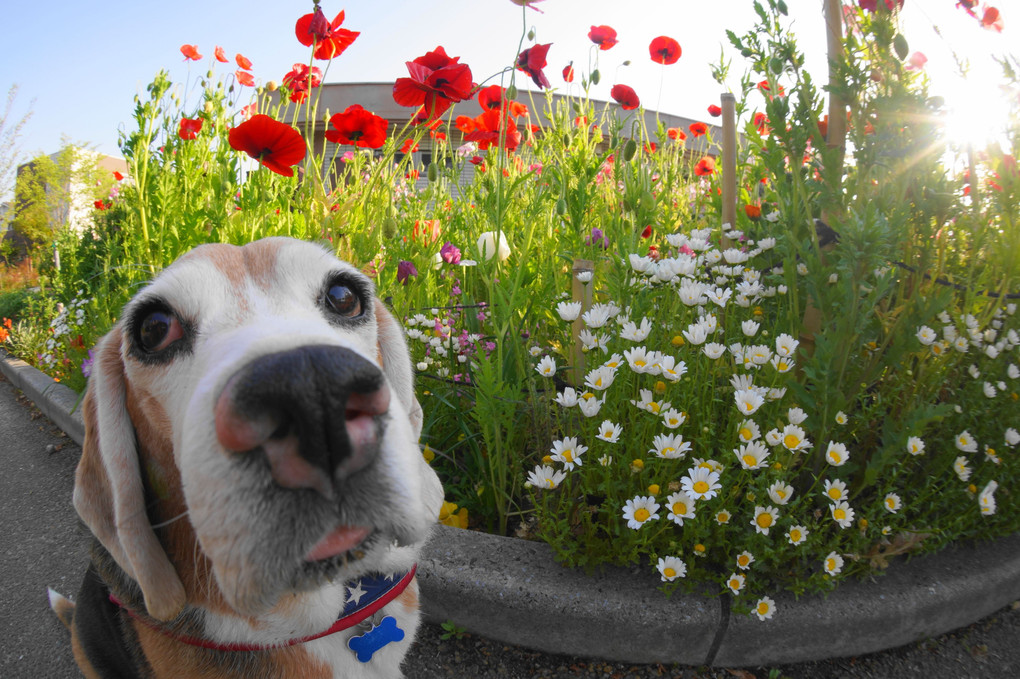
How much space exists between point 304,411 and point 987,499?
240cm

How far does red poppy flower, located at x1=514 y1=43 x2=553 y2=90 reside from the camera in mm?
2461

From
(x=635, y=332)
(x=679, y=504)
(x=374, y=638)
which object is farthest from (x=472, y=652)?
(x=635, y=332)

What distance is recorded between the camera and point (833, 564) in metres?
1.76

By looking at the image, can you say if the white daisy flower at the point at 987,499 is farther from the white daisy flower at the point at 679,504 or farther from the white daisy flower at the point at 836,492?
the white daisy flower at the point at 679,504

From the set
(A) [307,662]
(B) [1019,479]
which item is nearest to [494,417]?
(A) [307,662]

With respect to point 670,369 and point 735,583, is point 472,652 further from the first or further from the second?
point 670,369

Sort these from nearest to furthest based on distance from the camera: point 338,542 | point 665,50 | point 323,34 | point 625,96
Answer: point 338,542 < point 323,34 < point 625,96 < point 665,50

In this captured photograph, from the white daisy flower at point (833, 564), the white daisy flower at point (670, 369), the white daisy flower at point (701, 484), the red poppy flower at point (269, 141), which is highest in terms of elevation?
the red poppy flower at point (269, 141)

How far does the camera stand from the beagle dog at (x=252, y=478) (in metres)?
0.86

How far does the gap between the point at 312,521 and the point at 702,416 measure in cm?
A: 157

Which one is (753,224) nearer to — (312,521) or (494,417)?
(494,417)

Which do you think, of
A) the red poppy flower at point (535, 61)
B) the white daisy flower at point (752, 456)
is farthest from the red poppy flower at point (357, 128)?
the white daisy flower at point (752, 456)

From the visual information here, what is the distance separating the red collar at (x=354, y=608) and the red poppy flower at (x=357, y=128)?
2172 millimetres

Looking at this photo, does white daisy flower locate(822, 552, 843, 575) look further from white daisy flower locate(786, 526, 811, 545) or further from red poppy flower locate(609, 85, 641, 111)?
red poppy flower locate(609, 85, 641, 111)
